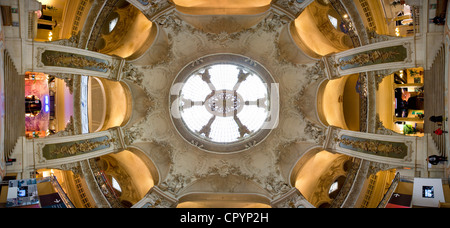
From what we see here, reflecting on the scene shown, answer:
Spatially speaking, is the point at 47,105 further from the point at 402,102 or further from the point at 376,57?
the point at 402,102

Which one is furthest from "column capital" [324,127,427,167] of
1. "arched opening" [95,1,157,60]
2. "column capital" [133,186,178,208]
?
"arched opening" [95,1,157,60]

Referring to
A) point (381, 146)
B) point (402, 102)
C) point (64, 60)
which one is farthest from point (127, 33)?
point (402, 102)

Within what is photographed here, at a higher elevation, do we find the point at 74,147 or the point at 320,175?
the point at 74,147

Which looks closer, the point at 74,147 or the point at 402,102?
the point at 74,147

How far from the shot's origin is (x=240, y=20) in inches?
744

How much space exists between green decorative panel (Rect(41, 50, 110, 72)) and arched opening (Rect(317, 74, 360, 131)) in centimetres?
1116

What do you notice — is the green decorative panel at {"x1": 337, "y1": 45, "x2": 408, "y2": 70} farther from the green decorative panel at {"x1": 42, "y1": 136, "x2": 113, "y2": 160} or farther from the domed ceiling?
the green decorative panel at {"x1": 42, "y1": 136, "x2": 113, "y2": 160}

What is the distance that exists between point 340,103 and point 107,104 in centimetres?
1338

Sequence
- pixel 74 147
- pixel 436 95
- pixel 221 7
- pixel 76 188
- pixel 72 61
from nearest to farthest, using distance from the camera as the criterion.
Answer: pixel 436 95 < pixel 72 61 < pixel 74 147 < pixel 76 188 < pixel 221 7

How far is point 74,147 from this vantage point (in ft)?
50.8

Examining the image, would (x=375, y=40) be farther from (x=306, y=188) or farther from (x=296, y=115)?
(x=306, y=188)

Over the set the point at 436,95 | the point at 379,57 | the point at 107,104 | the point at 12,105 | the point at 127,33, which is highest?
the point at 127,33
